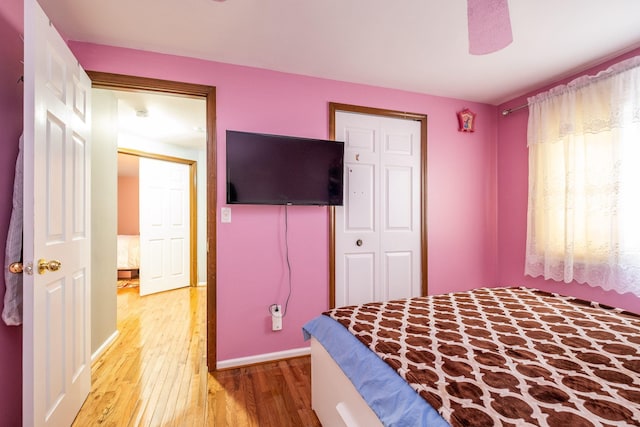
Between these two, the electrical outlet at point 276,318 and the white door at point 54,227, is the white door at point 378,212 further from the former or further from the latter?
the white door at point 54,227

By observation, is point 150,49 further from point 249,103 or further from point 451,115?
point 451,115

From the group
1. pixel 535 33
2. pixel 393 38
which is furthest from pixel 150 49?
pixel 535 33

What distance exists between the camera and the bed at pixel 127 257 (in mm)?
5203

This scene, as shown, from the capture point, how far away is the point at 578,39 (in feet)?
6.82

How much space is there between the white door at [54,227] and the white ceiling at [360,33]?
0.45m

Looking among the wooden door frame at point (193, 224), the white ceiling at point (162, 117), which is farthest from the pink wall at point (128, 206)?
the white ceiling at point (162, 117)

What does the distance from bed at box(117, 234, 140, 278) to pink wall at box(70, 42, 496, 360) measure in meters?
3.83

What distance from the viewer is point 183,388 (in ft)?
6.63

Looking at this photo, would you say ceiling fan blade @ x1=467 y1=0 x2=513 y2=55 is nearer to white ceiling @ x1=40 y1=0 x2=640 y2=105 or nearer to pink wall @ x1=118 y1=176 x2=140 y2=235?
white ceiling @ x1=40 y1=0 x2=640 y2=105

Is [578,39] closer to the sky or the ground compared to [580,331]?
closer to the sky

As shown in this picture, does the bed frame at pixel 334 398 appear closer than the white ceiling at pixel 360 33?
Yes

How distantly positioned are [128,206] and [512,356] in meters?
7.93

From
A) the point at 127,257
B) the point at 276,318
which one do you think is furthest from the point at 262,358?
the point at 127,257

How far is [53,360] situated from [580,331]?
2441 mm
